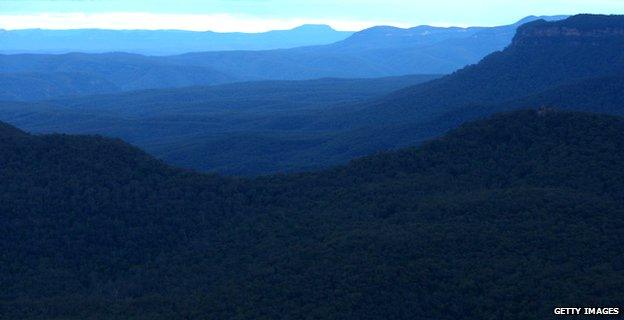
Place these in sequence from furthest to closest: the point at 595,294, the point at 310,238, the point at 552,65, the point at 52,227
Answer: the point at 552,65 < the point at 52,227 < the point at 310,238 < the point at 595,294

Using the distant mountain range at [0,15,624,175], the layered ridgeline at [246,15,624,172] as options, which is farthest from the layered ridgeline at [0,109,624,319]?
the layered ridgeline at [246,15,624,172]

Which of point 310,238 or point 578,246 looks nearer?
point 578,246

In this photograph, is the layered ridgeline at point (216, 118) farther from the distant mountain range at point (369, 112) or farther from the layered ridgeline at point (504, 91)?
the layered ridgeline at point (504, 91)

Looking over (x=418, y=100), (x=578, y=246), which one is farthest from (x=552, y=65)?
(x=578, y=246)

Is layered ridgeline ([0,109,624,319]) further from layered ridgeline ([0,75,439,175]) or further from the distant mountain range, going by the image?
layered ridgeline ([0,75,439,175])

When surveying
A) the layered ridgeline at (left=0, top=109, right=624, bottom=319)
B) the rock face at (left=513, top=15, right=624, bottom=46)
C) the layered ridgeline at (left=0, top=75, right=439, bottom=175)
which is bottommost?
the layered ridgeline at (left=0, top=75, right=439, bottom=175)

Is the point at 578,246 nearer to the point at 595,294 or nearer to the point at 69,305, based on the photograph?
the point at 595,294

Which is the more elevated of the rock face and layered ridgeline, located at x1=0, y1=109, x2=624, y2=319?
the rock face

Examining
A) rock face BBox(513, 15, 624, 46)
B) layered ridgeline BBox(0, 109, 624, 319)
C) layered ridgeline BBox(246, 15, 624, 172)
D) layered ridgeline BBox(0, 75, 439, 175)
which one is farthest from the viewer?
rock face BBox(513, 15, 624, 46)
